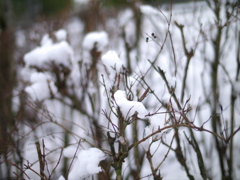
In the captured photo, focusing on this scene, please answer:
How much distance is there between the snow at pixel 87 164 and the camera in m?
1.46

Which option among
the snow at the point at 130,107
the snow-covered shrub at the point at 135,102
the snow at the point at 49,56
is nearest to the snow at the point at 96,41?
the snow-covered shrub at the point at 135,102

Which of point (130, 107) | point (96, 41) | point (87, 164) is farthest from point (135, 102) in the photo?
point (96, 41)

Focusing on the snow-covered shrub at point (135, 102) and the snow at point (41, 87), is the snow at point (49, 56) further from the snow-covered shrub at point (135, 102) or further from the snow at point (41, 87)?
the snow at point (41, 87)

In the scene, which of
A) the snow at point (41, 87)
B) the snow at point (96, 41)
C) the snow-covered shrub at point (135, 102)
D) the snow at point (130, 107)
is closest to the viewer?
the snow at point (130, 107)

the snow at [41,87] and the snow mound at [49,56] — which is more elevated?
the snow mound at [49,56]

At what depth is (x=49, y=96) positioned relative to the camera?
2.94 m

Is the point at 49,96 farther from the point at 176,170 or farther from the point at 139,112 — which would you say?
the point at 176,170

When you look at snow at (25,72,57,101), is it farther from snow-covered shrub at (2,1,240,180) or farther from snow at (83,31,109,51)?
snow at (83,31,109,51)

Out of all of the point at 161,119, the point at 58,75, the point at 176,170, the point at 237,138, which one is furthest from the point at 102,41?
the point at 237,138

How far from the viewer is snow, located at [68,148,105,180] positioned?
1.46 meters

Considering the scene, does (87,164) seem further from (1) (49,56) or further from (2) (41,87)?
(1) (49,56)

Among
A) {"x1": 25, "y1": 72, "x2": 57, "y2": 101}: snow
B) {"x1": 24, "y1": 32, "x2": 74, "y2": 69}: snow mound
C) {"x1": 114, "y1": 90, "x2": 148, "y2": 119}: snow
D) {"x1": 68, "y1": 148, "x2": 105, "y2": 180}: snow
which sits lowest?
{"x1": 68, "y1": 148, "x2": 105, "y2": 180}: snow

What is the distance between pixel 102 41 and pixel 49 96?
104 centimetres

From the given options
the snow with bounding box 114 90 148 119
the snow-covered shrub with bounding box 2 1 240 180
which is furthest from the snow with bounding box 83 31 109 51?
the snow with bounding box 114 90 148 119
